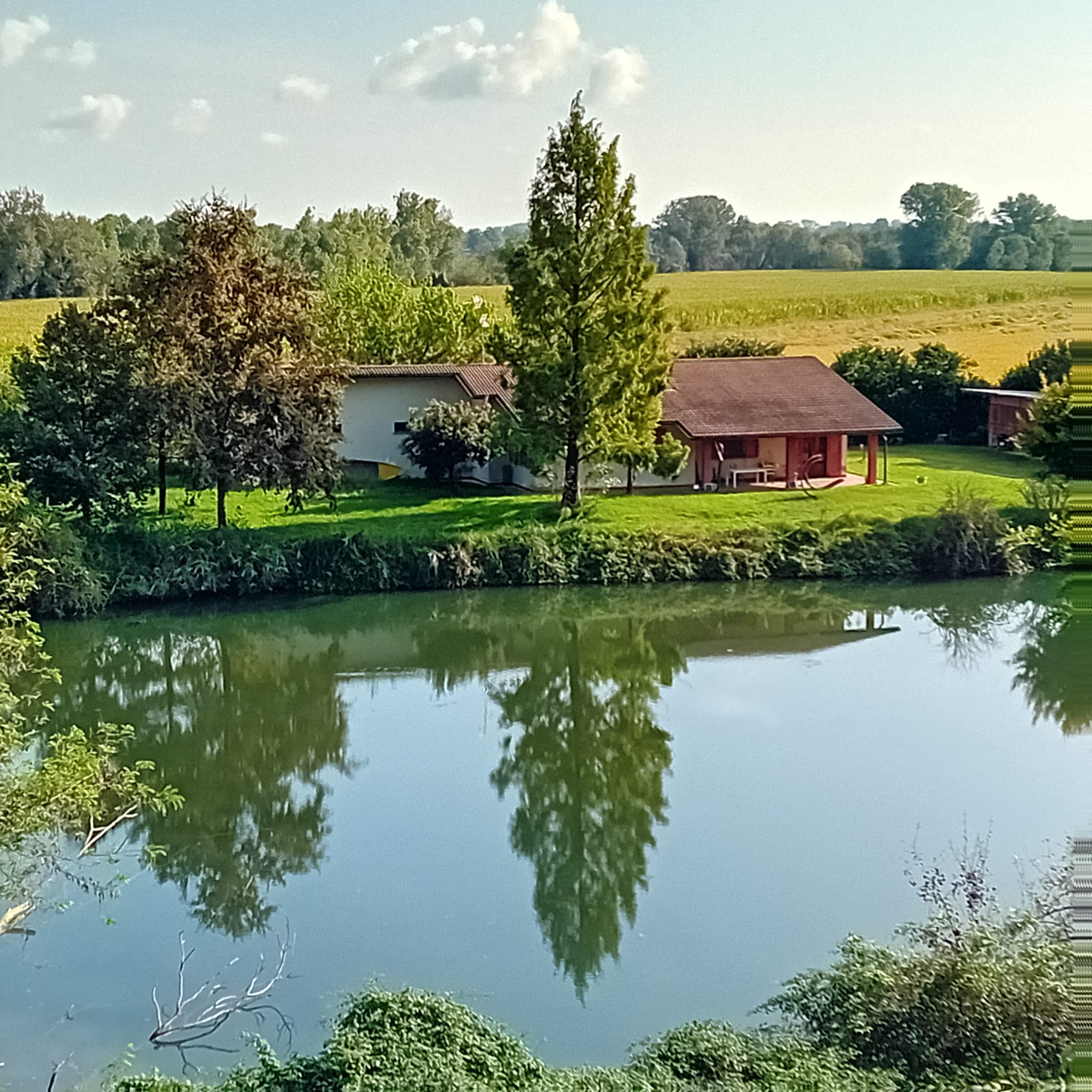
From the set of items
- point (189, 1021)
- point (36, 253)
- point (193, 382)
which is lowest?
point (189, 1021)

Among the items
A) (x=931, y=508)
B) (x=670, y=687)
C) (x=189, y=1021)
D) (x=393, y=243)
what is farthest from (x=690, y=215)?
(x=189, y=1021)

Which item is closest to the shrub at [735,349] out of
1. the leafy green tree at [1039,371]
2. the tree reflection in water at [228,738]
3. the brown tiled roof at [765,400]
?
the brown tiled roof at [765,400]

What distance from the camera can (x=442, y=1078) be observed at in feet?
25.5

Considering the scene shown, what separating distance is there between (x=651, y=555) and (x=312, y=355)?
23.6 feet

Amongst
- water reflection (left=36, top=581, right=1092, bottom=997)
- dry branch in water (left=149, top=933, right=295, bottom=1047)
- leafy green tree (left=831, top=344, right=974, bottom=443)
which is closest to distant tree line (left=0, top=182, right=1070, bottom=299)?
leafy green tree (left=831, top=344, right=974, bottom=443)

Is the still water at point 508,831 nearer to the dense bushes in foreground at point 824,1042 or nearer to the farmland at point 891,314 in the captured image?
the dense bushes in foreground at point 824,1042

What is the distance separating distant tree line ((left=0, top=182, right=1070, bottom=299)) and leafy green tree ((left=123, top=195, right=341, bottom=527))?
16137mm

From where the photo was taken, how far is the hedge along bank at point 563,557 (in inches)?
899

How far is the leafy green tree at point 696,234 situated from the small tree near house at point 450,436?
43501 millimetres

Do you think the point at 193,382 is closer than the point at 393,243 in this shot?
Yes

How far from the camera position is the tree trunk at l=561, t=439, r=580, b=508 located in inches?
993

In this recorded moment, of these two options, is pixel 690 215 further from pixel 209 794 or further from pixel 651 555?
pixel 209 794

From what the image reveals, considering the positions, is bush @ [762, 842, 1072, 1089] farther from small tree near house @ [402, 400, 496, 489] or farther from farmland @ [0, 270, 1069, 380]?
farmland @ [0, 270, 1069, 380]

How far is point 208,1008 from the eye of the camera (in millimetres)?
9453
